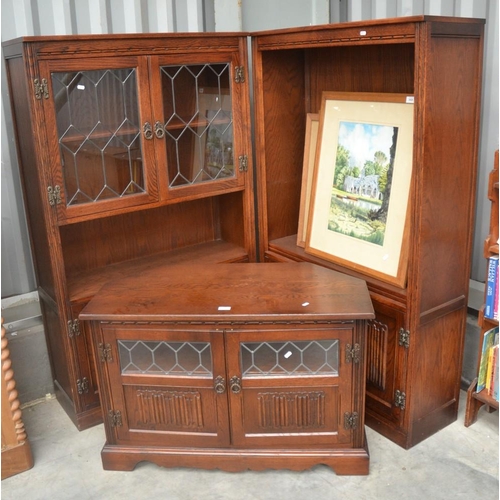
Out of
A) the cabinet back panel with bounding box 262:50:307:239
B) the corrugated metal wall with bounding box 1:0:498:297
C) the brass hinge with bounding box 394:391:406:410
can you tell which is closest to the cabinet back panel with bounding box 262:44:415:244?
the cabinet back panel with bounding box 262:50:307:239

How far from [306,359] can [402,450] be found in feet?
2.10

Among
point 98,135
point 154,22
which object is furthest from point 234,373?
point 154,22

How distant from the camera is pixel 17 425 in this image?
7.82ft

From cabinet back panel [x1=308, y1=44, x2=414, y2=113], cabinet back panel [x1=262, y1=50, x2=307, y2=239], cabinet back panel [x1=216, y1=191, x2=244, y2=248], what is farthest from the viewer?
cabinet back panel [x1=216, y1=191, x2=244, y2=248]

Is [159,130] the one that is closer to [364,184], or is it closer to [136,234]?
[136,234]

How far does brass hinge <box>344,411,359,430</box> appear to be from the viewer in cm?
225

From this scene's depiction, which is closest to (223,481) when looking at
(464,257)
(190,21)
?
(464,257)

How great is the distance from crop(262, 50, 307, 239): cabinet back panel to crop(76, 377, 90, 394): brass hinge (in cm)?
109

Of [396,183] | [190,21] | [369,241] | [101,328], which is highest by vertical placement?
[190,21]

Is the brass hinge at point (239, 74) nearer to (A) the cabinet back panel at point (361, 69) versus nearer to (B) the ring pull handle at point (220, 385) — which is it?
(A) the cabinet back panel at point (361, 69)

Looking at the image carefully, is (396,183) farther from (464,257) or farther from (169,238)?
(169,238)

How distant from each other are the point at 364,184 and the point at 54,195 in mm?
1265

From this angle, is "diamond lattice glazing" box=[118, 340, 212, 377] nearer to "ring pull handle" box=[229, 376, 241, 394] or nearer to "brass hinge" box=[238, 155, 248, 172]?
"ring pull handle" box=[229, 376, 241, 394]

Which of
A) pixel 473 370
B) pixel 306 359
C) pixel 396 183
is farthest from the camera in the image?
pixel 473 370
